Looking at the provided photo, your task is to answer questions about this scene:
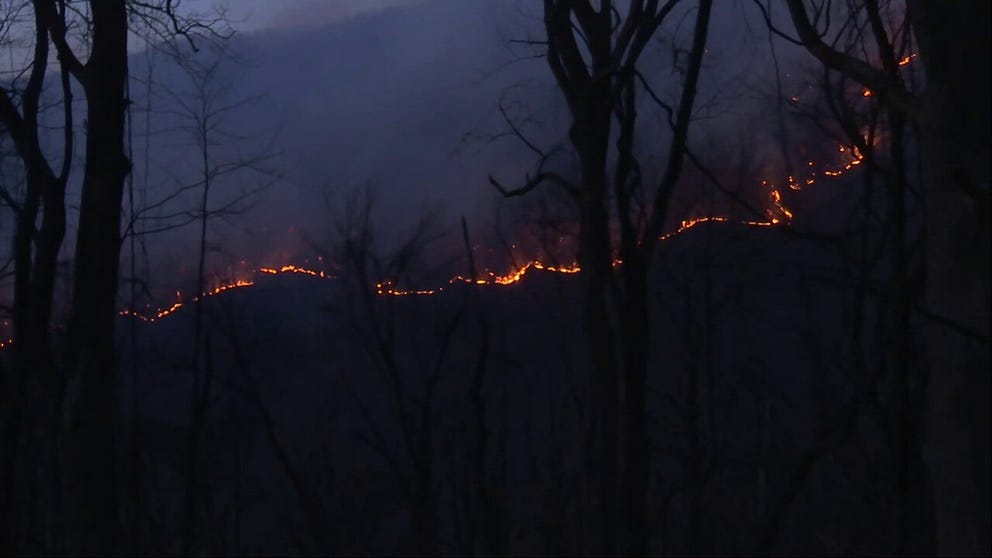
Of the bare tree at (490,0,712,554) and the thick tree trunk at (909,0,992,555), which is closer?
the thick tree trunk at (909,0,992,555)

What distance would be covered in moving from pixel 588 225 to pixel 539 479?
70.3ft

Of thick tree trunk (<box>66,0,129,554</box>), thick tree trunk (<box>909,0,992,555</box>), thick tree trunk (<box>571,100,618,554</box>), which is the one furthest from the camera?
thick tree trunk (<box>571,100,618,554</box>)

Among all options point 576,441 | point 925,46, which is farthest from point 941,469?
point 576,441

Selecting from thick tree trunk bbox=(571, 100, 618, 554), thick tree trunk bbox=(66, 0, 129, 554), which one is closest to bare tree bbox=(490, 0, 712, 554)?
thick tree trunk bbox=(571, 100, 618, 554)

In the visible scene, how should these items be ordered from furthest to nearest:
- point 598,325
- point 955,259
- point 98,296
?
point 598,325 < point 98,296 < point 955,259

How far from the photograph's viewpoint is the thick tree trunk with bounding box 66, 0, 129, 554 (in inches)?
303

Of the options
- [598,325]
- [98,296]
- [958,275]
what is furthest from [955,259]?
[98,296]

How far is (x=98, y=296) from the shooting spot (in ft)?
26.3

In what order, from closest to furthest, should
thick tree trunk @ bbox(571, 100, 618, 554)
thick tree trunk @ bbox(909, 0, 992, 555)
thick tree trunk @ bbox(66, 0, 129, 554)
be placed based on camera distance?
thick tree trunk @ bbox(909, 0, 992, 555) → thick tree trunk @ bbox(66, 0, 129, 554) → thick tree trunk @ bbox(571, 100, 618, 554)

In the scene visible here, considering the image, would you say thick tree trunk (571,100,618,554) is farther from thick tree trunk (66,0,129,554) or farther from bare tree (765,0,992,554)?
bare tree (765,0,992,554)

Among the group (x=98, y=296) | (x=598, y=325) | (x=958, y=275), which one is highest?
(x=98, y=296)

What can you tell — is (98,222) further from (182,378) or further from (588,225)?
(182,378)

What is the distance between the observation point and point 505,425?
94.7ft

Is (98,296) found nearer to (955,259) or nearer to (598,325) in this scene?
(598,325)
